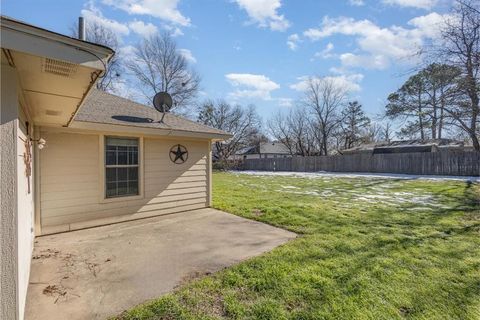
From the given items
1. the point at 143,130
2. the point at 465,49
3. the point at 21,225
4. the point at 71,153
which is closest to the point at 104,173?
the point at 71,153

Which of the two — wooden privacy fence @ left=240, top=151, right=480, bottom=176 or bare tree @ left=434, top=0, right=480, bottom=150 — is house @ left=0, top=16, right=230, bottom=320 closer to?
bare tree @ left=434, top=0, right=480, bottom=150

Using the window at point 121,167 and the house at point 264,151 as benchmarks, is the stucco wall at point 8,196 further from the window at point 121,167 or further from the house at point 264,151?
the house at point 264,151

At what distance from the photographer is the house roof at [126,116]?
500 centimetres

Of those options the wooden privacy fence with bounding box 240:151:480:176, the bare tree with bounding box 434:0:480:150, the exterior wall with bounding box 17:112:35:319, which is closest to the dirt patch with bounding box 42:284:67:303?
the exterior wall with bounding box 17:112:35:319

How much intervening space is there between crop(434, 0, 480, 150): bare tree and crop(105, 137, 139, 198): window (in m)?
7.87

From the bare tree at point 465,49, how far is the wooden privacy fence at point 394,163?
34.8 feet

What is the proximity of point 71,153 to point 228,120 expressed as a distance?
2707 cm

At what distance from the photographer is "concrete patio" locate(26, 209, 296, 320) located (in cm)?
251

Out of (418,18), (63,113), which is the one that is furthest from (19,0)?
(418,18)

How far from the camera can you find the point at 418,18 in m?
7.58

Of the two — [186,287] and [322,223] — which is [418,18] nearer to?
[322,223]

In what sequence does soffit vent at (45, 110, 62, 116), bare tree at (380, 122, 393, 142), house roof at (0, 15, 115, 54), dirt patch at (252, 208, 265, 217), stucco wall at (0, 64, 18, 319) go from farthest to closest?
bare tree at (380, 122, 393, 142), dirt patch at (252, 208, 265, 217), soffit vent at (45, 110, 62, 116), stucco wall at (0, 64, 18, 319), house roof at (0, 15, 115, 54)

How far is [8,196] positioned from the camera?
1.79 m

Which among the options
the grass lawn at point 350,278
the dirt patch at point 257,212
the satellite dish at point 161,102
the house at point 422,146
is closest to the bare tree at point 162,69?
the satellite dish at point 161,102
